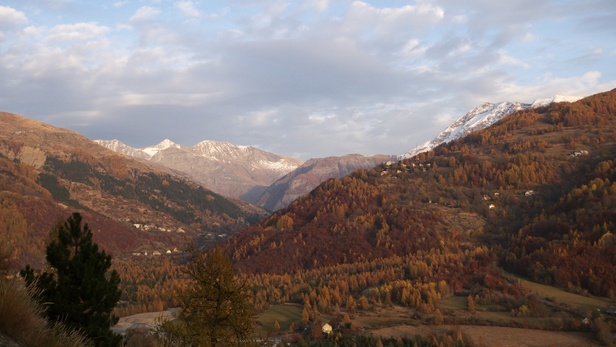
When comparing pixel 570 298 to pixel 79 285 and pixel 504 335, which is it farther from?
pixel 79 285

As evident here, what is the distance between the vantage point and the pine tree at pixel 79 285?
1934 cm

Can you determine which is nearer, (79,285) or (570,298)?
(79,285)

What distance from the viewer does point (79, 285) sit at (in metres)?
20.8

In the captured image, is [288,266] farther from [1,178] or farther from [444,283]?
[1,178]

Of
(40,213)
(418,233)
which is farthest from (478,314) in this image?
(40,213)

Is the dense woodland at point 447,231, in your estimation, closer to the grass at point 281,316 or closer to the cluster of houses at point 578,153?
the cluster of houses at point 578,153

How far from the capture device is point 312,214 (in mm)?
112062

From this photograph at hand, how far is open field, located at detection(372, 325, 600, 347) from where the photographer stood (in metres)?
42.0

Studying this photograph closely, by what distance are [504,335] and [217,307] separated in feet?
115

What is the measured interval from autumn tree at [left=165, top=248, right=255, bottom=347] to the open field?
2887 cm

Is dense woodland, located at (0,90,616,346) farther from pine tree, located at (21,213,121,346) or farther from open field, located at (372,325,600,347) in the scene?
pine tree, located at (21,213,121,346)

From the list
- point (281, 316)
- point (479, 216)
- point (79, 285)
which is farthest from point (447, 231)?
point (79, 285)

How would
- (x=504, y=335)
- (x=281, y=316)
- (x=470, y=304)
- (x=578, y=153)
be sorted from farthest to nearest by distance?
(x=578, y=153) → (x=281, y=316) → (x=470, y=304) → (x=504, y=335)

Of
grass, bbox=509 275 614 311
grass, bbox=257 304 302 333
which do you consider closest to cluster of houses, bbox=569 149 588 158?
grass, bbox=509 275 614 311
